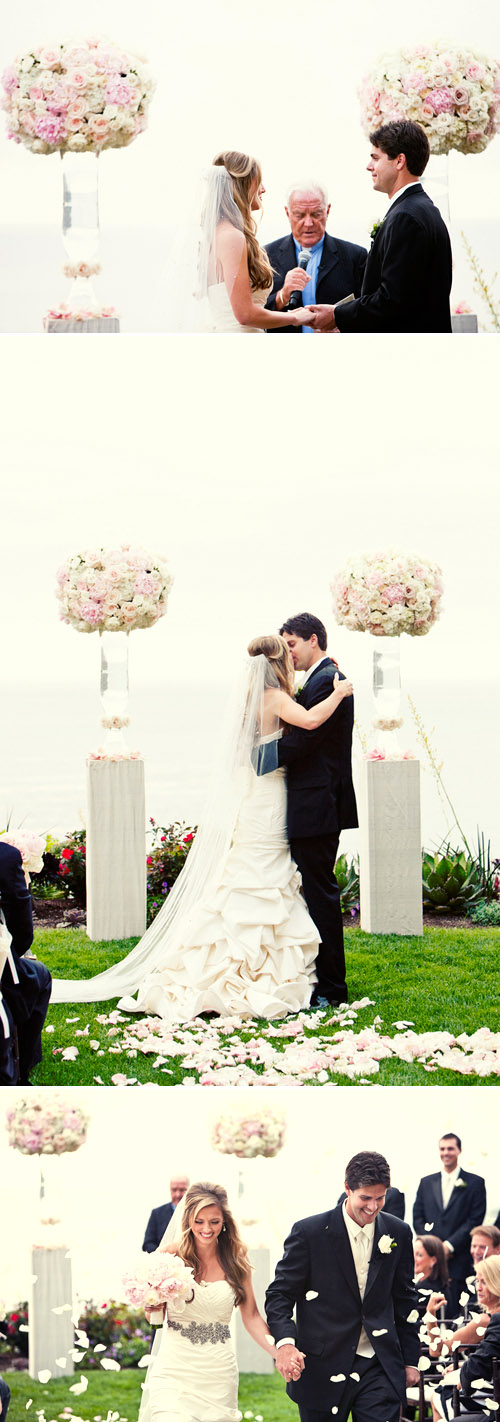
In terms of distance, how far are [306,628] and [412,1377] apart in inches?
135

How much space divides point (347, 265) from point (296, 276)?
299 mm

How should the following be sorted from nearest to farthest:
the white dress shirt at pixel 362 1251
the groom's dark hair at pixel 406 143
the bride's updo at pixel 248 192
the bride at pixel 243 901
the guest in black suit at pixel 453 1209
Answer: the white dress shirt at pixel 362 1251 < the guest in black suit at pixel 453 1209 < the bride's updo at pixel 248 192 < the groom's dark hair at pixel 406 143 < the bride at pixel 243 901

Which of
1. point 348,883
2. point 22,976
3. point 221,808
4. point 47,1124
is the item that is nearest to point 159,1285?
point 47,1124

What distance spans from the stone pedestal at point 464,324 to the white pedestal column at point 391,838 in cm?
230

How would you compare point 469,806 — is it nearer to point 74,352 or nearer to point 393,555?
point 393,555

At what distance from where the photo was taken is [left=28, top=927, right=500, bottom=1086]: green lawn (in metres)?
6.55

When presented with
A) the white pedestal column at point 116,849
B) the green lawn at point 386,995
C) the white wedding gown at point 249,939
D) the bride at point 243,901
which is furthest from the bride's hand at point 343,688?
the green lawn at point 386,995

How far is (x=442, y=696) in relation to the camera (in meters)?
8.85

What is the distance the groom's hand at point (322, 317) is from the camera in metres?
7.22

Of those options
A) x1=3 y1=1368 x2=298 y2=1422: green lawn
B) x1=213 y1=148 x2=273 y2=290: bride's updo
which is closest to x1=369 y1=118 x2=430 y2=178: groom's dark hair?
x1=213 y1=148 x2=273 y2=290: bride's updo

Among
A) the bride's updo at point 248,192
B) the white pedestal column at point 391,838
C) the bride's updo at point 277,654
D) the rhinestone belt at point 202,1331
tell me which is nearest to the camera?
the rhinestone belt at point 202,1331

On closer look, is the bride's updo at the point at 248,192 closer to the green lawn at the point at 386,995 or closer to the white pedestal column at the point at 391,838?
the white pedestal column at the point at 391,838

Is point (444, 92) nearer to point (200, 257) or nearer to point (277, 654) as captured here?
point (200, 257)

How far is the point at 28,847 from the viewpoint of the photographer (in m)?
6.39
